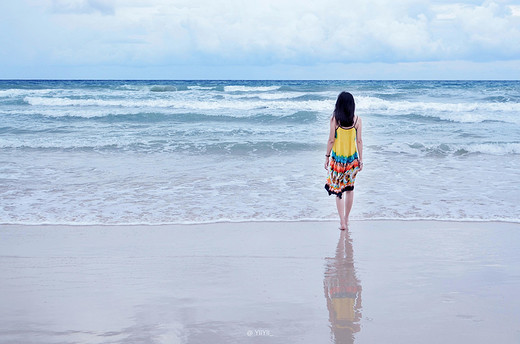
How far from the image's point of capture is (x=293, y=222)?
6016 millimetres

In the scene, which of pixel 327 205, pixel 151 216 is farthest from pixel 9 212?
pixel 327 205

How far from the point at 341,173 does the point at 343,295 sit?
2167mm

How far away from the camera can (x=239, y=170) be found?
962 centimetres

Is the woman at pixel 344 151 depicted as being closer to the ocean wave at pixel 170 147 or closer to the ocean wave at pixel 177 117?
the ocean wave at pixel 170 147

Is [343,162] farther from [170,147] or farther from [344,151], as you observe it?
[170,147]

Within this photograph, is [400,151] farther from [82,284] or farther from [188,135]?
[82,284]

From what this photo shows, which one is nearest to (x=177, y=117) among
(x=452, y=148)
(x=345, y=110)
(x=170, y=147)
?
(x=170, y=147)

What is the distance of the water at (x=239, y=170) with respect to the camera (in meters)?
6.60

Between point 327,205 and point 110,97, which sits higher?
point 110,97

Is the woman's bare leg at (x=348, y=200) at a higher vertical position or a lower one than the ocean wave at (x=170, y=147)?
lower

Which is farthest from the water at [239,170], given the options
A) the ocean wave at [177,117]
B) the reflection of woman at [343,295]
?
the reflection of woman at [343,295]

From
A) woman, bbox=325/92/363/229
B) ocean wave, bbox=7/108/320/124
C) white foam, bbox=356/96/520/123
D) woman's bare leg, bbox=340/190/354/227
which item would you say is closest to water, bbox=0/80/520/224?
ocean wave, bbox=7/108/320/124

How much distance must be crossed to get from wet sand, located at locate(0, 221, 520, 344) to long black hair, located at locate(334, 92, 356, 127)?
1.20m

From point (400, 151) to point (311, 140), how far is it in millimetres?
2811
